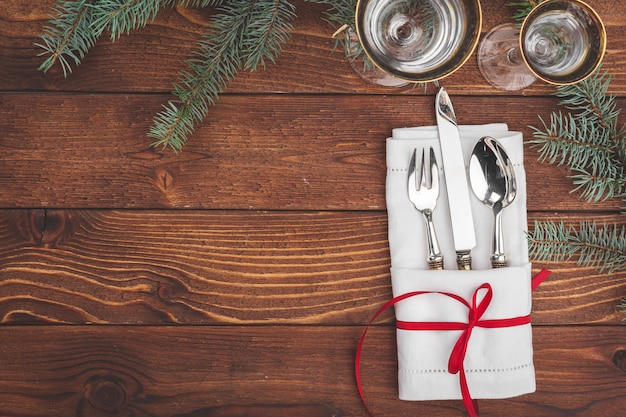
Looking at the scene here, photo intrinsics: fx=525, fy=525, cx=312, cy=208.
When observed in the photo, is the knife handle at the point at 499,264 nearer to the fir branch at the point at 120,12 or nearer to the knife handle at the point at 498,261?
the knife handle at the point at 498,261

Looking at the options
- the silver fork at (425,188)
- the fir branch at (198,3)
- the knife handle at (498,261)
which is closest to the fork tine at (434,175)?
the silver fork at (425,188)

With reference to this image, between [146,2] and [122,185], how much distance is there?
0.22 meters

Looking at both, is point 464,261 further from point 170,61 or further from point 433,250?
point 170,61

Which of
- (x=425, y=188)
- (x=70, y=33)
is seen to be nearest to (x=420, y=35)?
(x=425, y=188)

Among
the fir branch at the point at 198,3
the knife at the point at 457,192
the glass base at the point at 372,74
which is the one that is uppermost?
the fir branch at the point at 198,3

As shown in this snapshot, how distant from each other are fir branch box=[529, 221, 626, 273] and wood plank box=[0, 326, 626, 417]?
12 centimetres

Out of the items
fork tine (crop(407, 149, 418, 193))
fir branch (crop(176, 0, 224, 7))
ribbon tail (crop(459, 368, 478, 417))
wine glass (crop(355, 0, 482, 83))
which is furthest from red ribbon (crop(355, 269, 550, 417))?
fir branch (crop(176, 0, 224, 7))

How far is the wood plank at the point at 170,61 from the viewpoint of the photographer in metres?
0.67

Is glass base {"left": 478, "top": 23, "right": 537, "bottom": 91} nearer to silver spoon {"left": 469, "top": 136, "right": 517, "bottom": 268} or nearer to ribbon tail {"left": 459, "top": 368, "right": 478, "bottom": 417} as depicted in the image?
silver spoon {"left": 469, "top": 136, "right": 517, "bottom": 268}

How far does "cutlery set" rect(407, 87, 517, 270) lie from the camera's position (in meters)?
0.64

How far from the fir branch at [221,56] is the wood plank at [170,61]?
0.02 metres

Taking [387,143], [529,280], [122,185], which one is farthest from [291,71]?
[529,280]

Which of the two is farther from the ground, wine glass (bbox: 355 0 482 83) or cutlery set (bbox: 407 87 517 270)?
wine glass (bbox: 355 0 482 83)

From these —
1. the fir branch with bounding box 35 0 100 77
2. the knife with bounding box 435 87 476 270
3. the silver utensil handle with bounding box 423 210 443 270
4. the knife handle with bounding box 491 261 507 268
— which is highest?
the fir branch with bounding box 35 0 100 77
